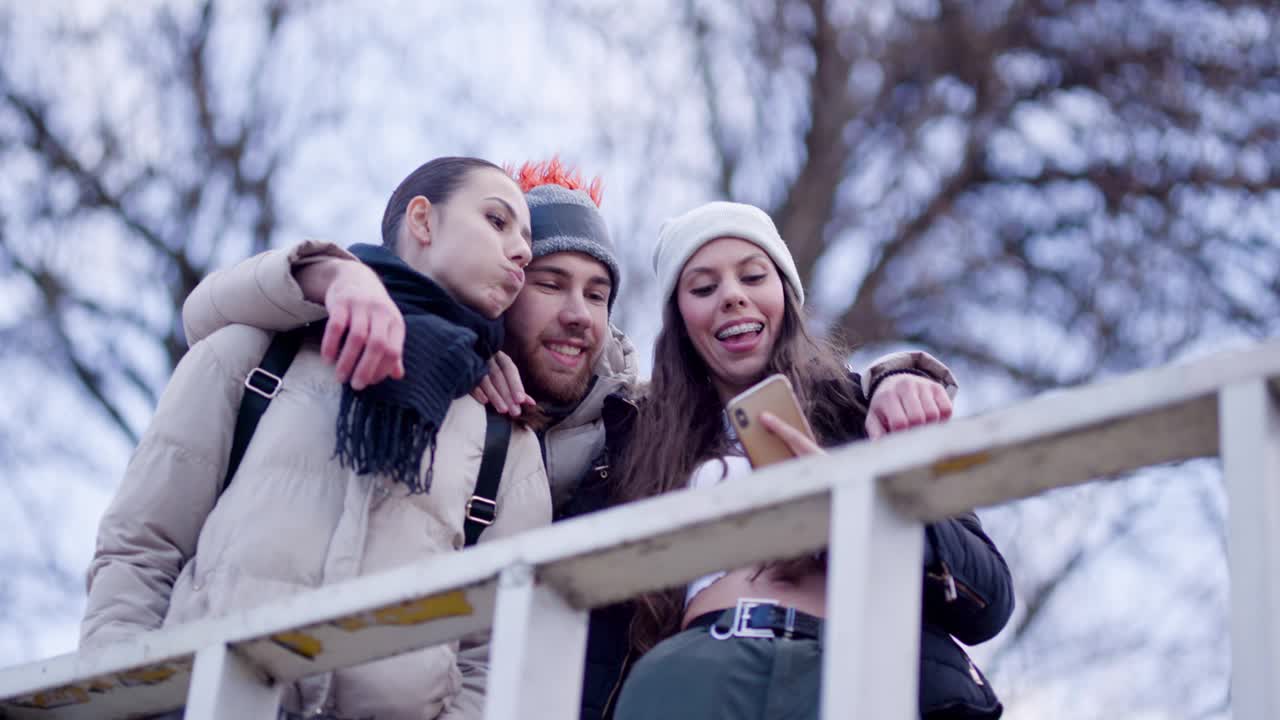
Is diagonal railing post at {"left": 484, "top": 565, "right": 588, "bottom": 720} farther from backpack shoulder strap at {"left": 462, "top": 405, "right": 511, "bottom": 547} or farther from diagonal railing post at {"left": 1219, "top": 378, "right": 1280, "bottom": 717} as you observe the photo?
backpack shoulder strap at {"left": 462, "top": 405, "right": 511, "bottom": 547}

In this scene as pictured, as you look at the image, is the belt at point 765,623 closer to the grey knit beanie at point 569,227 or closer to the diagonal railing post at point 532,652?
the diagonal railing post at point 532,652

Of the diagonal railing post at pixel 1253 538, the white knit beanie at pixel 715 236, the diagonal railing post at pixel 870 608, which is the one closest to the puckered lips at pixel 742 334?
the white knit beanie at pixel 715 236

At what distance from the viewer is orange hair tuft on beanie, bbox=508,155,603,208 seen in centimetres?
375

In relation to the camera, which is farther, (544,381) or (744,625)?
(544,381)

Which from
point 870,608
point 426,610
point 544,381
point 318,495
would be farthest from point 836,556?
point 544,381

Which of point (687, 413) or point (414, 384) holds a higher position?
point (687, 413)

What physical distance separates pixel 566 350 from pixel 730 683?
1.09 m

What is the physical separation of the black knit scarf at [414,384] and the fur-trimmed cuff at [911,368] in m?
0.72

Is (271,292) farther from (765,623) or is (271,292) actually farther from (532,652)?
(532,652)

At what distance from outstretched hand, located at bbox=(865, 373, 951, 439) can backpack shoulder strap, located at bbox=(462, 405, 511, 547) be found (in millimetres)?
665

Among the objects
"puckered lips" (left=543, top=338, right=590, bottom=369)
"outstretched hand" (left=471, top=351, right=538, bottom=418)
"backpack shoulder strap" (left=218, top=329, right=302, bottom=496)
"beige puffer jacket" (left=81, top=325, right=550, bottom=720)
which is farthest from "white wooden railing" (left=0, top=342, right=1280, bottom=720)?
"puckered lips" (left=543, top=338, right=590, bottom=369)

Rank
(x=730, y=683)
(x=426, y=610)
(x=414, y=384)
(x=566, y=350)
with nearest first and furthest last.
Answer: (x=426, y=610) < (x=730, y=683) < (x=414, y=384) < (x=566, y=350)

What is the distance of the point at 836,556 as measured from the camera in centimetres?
136

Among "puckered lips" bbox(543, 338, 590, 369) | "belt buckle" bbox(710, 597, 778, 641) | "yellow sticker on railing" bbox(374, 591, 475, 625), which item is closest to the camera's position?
"yellow sticker on railing" bbox(374, 591, 475, 625)
